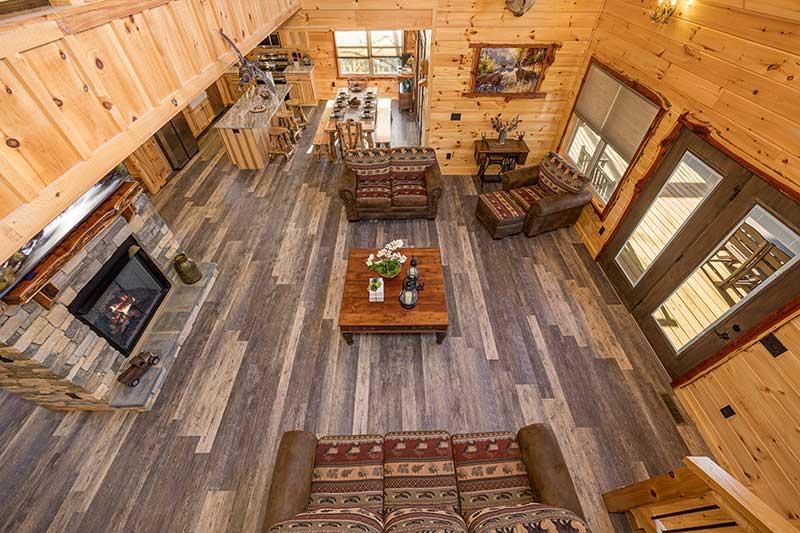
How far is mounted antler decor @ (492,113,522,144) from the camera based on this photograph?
5.61 meters

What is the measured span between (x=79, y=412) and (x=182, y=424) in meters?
1.12

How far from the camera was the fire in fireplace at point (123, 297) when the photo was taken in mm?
2996

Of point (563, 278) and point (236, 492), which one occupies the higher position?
point (563, 278)

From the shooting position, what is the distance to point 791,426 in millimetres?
2357

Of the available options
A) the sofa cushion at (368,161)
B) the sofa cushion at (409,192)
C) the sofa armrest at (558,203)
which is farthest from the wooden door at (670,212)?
the sofa cushion at (368,161)

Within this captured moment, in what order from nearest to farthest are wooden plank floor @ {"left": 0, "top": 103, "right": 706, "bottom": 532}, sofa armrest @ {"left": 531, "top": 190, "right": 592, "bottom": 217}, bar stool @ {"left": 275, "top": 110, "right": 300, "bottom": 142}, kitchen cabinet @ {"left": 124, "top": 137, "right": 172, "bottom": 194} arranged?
wooden plank floor @ {"left": 0, "top": 103, "right": 706, "bottom": 532} < sofa armrest @ {"left": 531, "top": 190, "right": 592, "bottom": 217} < kitchen cabinet @ {"left": 124, "top": 137, "right": 172, "bottom": 194} < bar stool @ {"left": 275, "top": 110, "right": 300, "bottom": 142}

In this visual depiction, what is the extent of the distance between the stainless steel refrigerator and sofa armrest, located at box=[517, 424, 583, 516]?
7.63 meters

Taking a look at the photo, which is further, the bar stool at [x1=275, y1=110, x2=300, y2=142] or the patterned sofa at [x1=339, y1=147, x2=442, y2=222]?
the bar stool at [x1=275, y1=110, x2=300, y2=142]

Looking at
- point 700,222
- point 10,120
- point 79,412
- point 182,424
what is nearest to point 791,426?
point 700,222

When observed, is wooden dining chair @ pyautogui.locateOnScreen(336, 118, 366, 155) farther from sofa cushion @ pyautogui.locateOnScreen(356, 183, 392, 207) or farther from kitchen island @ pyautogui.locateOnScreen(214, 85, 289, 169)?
sofa cushion @ pyautogui.locateOnScreen(356, 183, 392, 207)

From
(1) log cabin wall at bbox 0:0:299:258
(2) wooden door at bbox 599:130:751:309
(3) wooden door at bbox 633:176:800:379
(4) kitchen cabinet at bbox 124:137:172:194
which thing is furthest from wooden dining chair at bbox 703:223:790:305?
(4) kitchen cabinet at bbox 124:137:172:194

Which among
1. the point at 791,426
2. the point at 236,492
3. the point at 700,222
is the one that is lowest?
the point at 236,492

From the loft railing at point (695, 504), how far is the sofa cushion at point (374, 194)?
170 inches

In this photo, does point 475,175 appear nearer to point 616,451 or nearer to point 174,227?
point 616,451
